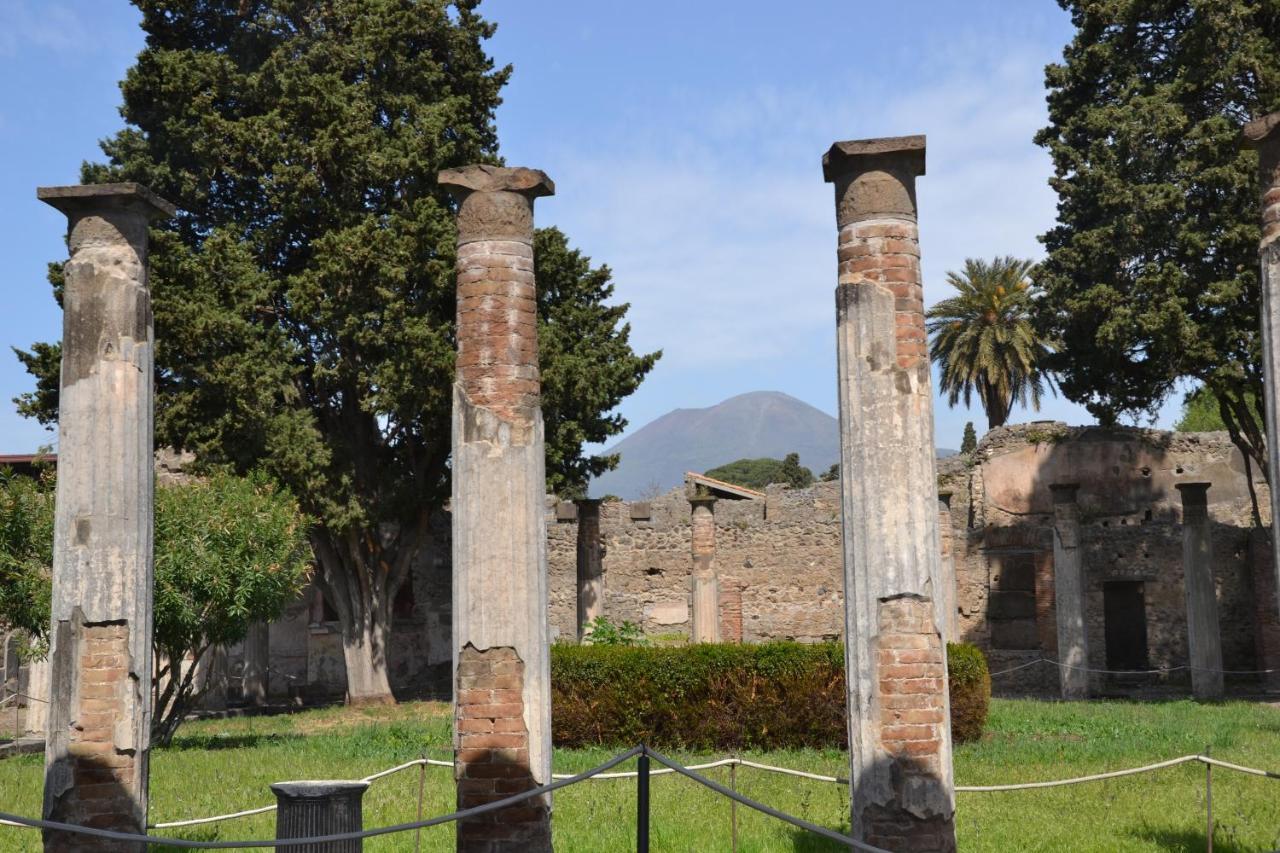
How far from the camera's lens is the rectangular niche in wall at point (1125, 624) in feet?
82.5

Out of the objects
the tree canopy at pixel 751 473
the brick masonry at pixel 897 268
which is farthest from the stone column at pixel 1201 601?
the tree canopy at pixel 751 473

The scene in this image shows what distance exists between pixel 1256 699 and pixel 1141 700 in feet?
5.54

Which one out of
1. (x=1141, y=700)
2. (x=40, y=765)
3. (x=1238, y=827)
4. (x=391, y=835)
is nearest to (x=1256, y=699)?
(x=1141, y=700)

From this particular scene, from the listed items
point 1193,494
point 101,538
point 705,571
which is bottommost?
point 705,571

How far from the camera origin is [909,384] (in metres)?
7.16

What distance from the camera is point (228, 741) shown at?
16188mm

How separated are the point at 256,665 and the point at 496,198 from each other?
16.8 m

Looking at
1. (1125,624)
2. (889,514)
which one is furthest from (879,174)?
(1125,624)

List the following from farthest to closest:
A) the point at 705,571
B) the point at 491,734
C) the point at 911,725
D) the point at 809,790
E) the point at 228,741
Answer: the point at 705,571 < the point at 228,741 < the point at 809,790 < the point at 491,734 < the point at 911,725

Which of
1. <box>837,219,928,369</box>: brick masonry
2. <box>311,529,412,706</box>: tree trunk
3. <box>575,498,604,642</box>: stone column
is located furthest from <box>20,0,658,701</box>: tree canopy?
<box>837,219,928,369</box>: brick masonry

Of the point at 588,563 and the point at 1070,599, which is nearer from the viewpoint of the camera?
the point at 1070,599

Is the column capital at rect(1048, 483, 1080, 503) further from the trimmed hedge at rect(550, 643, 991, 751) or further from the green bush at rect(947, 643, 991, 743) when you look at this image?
the green bush at rect(947, 643, 991, 743)

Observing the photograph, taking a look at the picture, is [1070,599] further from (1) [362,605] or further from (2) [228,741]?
(2) [228,741]

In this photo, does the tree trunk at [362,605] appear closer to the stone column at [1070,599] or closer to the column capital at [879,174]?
the stone column at [1070,599]
